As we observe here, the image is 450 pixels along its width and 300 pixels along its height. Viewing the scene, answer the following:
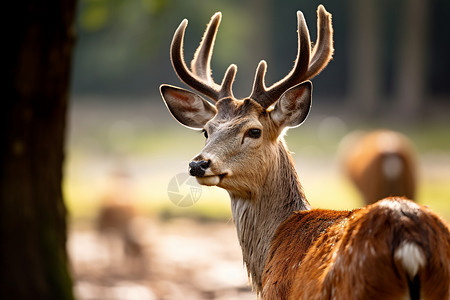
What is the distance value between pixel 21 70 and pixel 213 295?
3405mm

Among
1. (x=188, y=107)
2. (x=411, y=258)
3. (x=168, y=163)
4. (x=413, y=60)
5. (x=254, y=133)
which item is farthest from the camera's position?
(x=413, y=60)

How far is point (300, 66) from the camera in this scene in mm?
3945

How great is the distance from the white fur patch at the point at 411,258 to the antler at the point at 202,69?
186 cm

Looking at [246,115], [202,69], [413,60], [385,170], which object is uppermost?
[413,60]

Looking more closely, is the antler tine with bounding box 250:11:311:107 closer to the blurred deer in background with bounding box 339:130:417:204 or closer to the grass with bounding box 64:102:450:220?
the blurred deer in background with bounding box 339:130:417:204

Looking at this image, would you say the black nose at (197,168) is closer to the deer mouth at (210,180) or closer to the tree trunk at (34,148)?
the deer mouth at (210,180)

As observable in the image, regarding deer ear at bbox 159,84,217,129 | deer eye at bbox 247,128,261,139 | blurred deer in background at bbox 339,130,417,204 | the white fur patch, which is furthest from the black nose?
blurred deer in background at bbox 339,130,417,204

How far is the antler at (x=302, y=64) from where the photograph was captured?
3912mm

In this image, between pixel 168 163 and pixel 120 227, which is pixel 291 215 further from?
pixel 168 163

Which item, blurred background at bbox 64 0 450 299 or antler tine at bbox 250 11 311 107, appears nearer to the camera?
antler tine at bbox 250 11 311 107

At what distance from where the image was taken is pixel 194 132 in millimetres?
21188

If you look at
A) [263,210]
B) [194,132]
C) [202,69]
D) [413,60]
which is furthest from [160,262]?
[413,60]

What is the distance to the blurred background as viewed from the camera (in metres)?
8.61

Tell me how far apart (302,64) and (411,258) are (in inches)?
67.9
